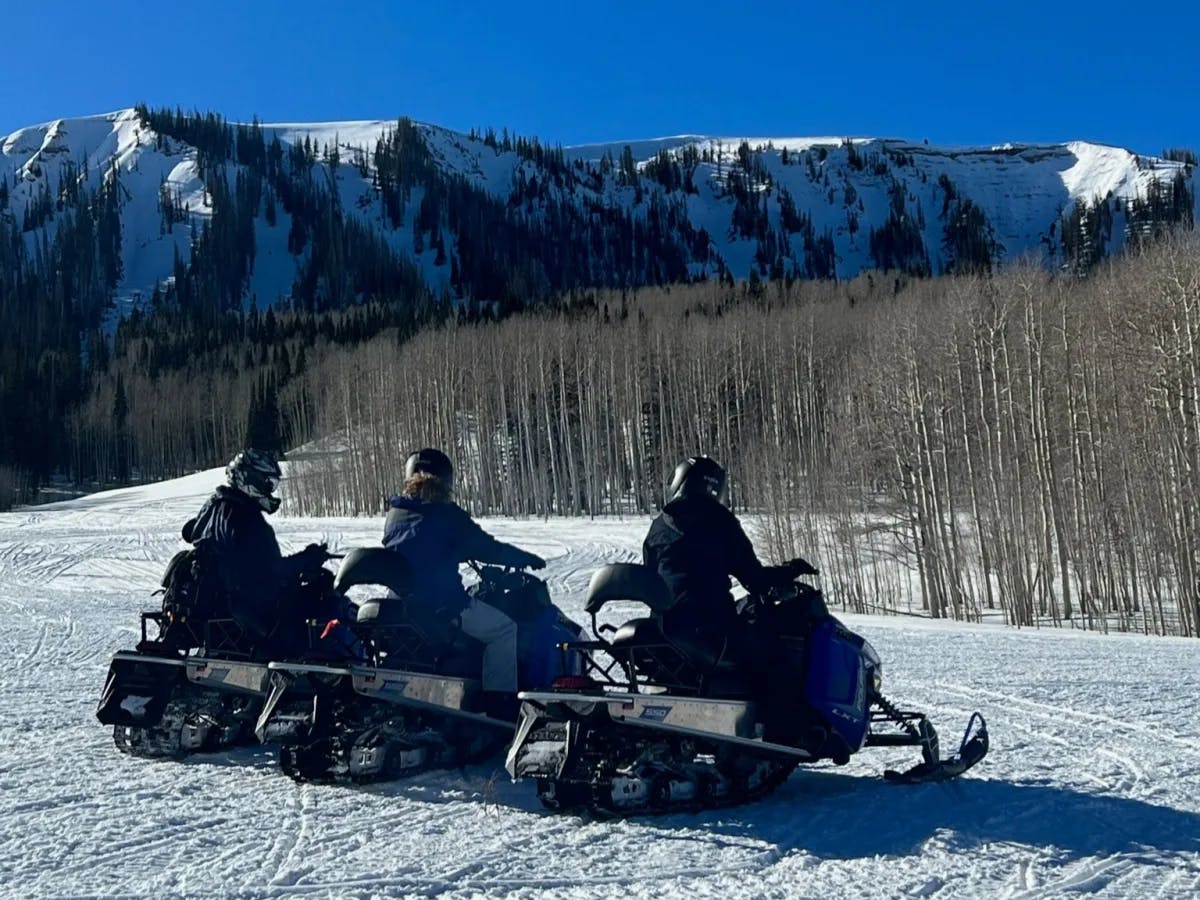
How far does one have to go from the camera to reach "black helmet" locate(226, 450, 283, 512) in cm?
716

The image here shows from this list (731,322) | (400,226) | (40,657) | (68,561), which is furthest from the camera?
(400,226)

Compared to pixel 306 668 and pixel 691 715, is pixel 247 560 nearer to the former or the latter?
pixel 306 668

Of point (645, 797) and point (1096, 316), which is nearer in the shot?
point (645, 797)

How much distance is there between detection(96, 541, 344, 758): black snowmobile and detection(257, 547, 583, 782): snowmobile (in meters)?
0.62

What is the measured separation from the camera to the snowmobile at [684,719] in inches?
209

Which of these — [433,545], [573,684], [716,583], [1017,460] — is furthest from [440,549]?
[1017,460]

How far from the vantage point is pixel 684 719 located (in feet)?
17.5

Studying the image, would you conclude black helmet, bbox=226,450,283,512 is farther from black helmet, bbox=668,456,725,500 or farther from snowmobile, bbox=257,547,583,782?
black helmet, bbox=668,456,725,500

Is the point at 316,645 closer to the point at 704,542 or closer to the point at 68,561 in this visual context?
the point at 704,542

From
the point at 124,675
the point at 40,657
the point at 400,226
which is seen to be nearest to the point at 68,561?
the point at 40,657

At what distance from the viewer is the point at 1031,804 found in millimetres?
5410

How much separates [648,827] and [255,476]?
141 inches

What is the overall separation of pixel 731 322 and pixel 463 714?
49925mm

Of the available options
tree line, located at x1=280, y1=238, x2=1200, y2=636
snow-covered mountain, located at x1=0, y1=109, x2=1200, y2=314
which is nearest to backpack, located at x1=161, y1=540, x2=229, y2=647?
tree line, located at x1=280, y1=238, x2=1200, y2=636
